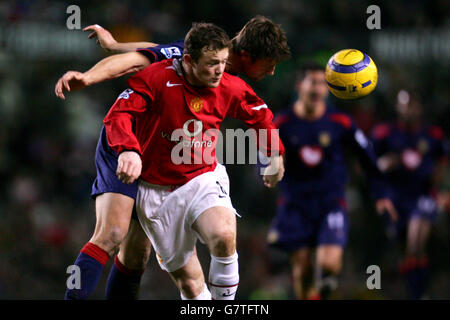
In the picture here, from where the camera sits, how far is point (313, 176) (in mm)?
6367

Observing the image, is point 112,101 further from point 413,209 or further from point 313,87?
point 413,209

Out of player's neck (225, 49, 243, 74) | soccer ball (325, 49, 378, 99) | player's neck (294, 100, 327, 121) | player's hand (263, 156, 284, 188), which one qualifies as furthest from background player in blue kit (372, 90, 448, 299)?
player's neck (225, 49, 243, 74)

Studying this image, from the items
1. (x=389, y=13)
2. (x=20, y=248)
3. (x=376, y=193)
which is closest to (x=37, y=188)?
(x=20, y=248)

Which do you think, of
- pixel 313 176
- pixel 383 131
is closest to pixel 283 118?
pixel 313 176

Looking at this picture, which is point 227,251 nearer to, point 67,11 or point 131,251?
point 131,251

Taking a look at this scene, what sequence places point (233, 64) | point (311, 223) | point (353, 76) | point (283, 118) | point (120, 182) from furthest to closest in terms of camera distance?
1. point (283, 118)
2. point (311, 223)
3. point (353, 76)
4. point (233, 64)
5. point (120, 182)

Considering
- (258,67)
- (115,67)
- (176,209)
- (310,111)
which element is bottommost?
(176,209)

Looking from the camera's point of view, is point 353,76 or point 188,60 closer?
point 188,60

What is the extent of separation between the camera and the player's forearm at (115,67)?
384 centimetres

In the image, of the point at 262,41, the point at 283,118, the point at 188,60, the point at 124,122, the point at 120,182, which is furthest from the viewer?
the point at 283,118

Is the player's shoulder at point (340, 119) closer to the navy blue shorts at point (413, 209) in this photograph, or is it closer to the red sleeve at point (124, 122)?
the navy blue shorts at point (413, 209)

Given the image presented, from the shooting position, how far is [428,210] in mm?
7719

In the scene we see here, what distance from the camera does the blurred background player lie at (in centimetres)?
389

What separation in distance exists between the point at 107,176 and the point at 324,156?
2768 mm
